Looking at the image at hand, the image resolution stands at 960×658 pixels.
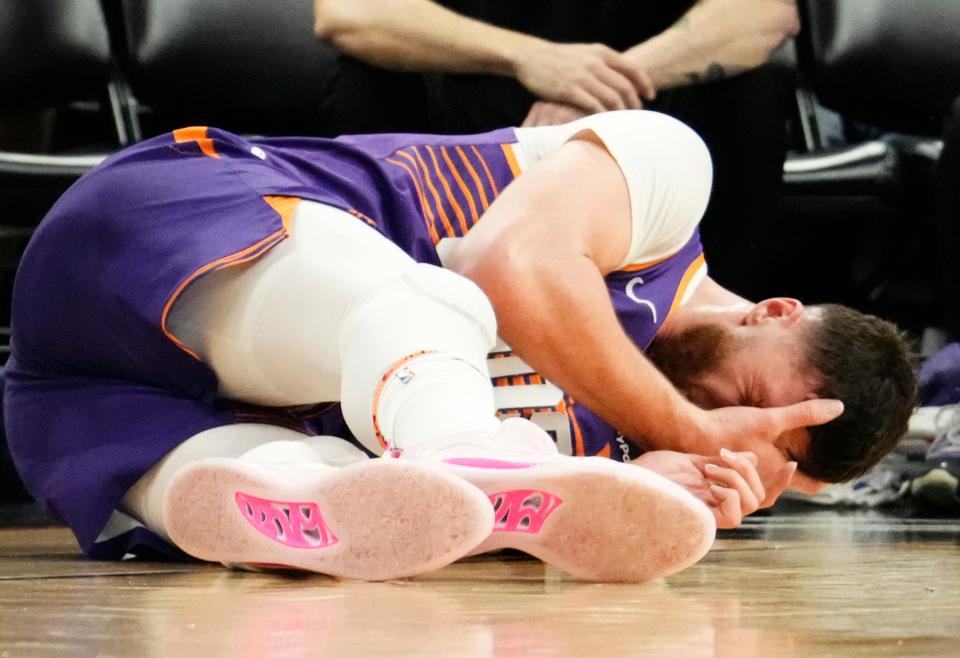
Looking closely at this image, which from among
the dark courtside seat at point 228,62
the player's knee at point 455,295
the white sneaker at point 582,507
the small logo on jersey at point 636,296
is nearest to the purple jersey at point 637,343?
the small logo on jersey at point 636,296

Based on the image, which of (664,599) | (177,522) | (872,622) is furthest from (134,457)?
(872,622)

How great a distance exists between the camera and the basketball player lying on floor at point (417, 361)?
2.44 feet

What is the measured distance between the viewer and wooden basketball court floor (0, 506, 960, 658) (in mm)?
556

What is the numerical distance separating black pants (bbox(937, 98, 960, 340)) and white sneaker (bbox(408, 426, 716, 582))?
1.16 metres

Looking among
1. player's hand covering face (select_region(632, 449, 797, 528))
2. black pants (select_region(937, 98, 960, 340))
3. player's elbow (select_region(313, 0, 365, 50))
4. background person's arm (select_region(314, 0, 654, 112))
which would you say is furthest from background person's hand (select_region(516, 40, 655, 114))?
player's hand covering face (select_region(632, 449, 797, 528))

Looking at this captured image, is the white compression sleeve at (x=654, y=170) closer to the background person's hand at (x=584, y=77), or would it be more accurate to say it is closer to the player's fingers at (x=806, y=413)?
the player's fingers at (x=806, y=413)

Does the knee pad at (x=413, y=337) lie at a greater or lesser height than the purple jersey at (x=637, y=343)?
greater

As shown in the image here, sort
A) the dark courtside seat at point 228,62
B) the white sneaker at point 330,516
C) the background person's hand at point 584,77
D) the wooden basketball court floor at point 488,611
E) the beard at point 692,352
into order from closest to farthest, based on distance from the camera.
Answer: the wooden basketball court floor at point 488,611 → the white sneaker at point 330,516 → the beard at point 692,352 → the background person's hand at point 584,77 → the dark courtside seat at point 228,62

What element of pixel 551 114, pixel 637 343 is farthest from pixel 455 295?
pixel 551 114

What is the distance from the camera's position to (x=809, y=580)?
90cm

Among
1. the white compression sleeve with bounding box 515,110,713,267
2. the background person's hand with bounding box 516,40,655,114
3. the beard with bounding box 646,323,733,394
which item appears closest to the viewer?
the white compression sleeve with bounding box 515,110,713,267

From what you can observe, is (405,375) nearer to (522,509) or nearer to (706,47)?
(522,509)

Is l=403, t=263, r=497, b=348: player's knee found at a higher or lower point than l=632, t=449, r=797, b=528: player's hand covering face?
higher

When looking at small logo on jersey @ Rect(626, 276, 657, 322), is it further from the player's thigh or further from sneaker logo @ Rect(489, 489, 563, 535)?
sneaker logo @ Rect(489, 489, 563, 535)
